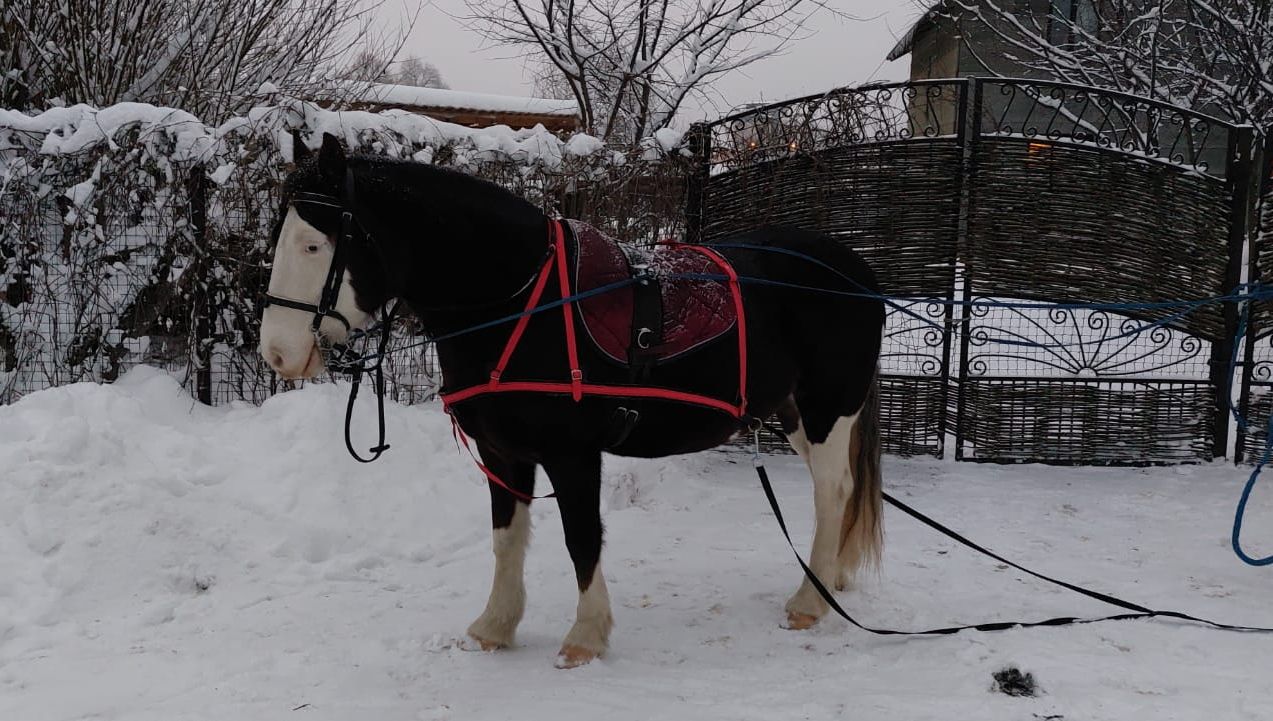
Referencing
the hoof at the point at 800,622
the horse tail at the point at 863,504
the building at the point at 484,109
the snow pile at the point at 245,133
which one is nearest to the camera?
the hoof at the point at 800,622

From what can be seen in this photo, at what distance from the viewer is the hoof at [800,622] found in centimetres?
321

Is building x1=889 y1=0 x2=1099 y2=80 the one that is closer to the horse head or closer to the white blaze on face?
the horse head

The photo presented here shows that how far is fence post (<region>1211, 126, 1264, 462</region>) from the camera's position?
18.8 feet

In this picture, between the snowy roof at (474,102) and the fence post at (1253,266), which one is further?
the snowy roof at (474,102)

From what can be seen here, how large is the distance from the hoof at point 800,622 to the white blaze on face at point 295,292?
208 centimetres

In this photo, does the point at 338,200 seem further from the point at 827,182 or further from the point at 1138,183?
the point at 1138,183

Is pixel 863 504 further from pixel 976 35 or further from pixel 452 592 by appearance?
pixel 976 35

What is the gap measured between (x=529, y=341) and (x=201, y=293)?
3.21 metres

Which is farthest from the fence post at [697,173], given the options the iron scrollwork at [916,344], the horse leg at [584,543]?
the horse leg at [584,543]

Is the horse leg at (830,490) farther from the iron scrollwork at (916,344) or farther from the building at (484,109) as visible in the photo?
the building at (484,109)

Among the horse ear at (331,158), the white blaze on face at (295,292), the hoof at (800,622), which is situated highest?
the horse ear at (331,158)

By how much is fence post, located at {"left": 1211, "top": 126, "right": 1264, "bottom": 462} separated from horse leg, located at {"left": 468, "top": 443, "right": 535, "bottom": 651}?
5.36 m

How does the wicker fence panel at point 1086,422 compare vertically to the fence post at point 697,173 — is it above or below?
below

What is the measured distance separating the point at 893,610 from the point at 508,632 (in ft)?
5.21
